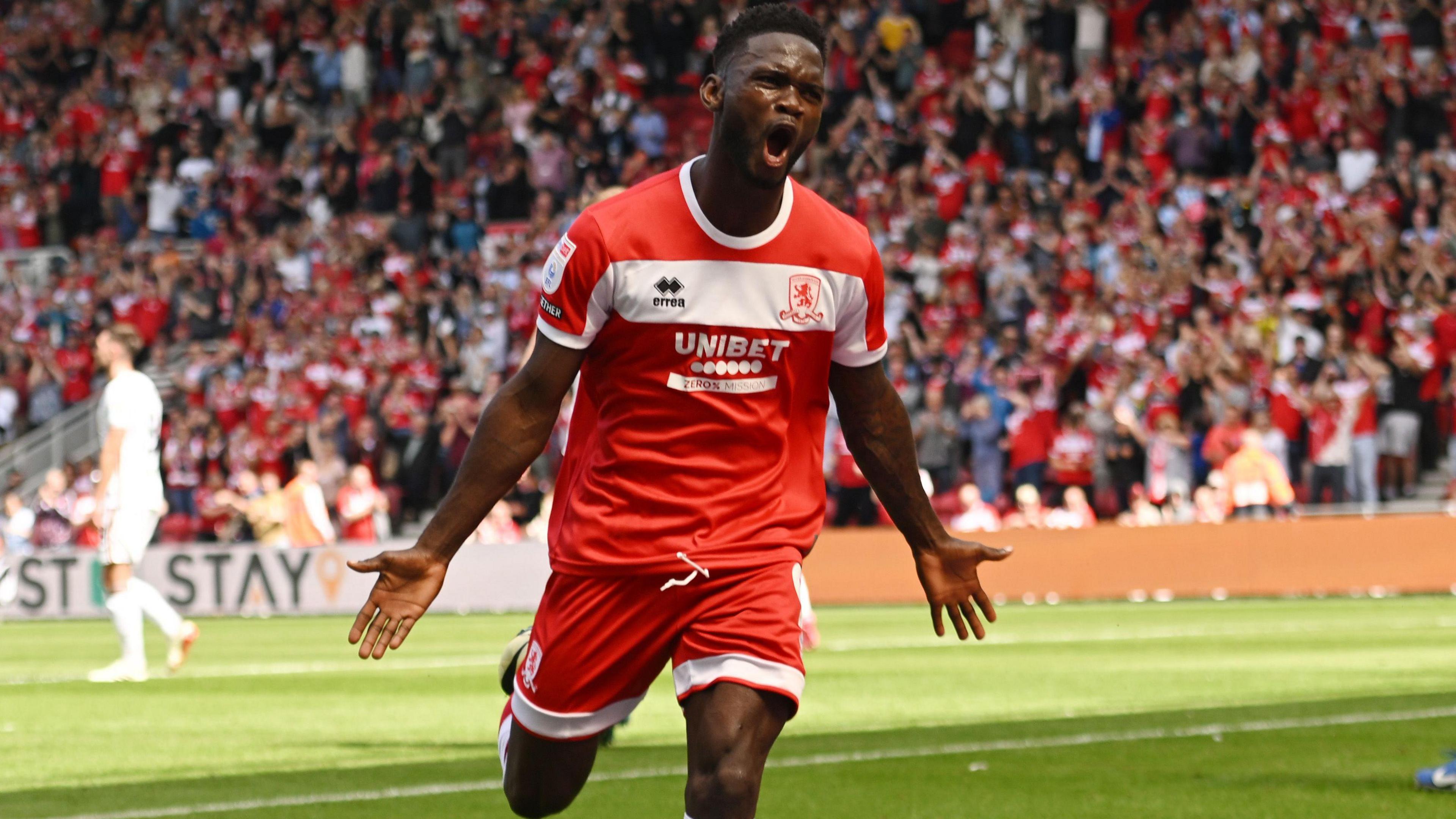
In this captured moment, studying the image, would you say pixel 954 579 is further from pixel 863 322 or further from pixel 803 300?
pixel 803 300

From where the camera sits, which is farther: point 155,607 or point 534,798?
point 155,607

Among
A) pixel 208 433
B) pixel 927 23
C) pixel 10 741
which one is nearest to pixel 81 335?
pixel 208 433

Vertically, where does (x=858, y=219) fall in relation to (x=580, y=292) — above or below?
below

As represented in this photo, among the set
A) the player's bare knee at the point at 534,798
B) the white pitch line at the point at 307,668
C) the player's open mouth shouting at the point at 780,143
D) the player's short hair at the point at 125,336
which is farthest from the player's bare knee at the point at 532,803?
the white pitch line at the point at 307,668

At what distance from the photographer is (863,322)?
5211 mm

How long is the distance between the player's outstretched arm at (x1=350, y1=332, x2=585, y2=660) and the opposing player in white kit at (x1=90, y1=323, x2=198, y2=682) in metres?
8.56

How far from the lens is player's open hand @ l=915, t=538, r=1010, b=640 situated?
5363 mm

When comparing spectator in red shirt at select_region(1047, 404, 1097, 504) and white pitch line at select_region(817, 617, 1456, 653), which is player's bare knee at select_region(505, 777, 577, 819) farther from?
spectator in red shirt at select_region(1047, 404, 1097, 504)

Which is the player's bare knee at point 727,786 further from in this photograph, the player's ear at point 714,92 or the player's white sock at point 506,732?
the player's ear at point 714,92

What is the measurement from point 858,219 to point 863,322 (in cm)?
1522

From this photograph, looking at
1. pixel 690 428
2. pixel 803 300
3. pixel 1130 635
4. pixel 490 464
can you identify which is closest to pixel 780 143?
pixel 803 300

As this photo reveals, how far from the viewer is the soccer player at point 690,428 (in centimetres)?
486

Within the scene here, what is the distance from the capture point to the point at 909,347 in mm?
24688

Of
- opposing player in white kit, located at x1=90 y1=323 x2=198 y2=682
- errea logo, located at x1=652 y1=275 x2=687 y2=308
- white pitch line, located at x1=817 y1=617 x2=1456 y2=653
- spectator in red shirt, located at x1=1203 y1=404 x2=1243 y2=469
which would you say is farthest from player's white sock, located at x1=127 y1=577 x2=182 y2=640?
spectator in red shirt, located at x1=1203 y1=404 x2=1243 y2=469
